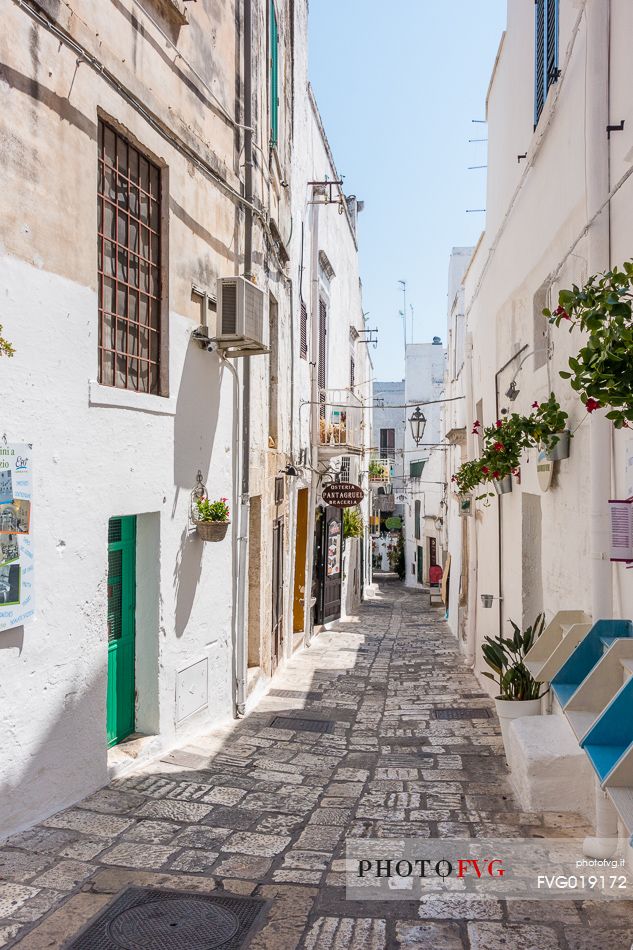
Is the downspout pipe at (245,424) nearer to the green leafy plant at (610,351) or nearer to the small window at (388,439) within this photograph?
the green leafy plant at (610,351)

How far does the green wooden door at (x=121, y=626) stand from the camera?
6.11 meters

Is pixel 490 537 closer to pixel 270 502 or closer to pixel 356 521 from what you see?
pixel 270 502

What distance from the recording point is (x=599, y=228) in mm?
5348

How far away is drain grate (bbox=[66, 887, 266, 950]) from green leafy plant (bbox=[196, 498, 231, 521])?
3512mm

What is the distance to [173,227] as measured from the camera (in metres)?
6.75

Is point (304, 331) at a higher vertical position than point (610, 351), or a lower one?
higher

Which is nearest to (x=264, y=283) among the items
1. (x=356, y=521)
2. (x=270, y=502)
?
(x=270, y=502)

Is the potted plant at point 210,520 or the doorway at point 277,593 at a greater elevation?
the potted plant at point 210,520

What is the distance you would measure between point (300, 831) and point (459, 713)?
4371 mm

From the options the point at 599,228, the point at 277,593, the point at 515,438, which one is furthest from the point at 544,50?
the point at 277,593

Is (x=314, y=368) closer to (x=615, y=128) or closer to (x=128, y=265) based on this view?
(x=128, y=265)

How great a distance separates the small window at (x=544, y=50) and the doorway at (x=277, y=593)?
612cm

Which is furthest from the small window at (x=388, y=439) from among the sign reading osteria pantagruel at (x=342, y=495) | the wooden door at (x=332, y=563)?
the sign reading osteria pantagruel at (x=342, y=495)

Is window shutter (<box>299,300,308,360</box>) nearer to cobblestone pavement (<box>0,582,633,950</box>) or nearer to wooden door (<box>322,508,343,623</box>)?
wooden door (<box>322,508,343,623</box>)
